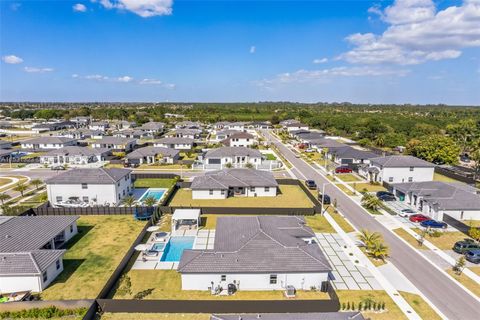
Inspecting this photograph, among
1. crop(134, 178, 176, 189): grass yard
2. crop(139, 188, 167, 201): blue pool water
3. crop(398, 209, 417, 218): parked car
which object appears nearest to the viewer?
crop(398, 209, 417, 218): parked car

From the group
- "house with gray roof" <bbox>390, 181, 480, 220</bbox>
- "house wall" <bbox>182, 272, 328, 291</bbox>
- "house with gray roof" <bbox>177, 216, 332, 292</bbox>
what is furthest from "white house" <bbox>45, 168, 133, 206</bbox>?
"house with gray roof" <bbox>390, 181, 480, 220</bbox>

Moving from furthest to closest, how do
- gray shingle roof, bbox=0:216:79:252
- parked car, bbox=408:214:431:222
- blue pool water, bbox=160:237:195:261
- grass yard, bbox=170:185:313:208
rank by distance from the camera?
grass yard, bbox=170:185:313:208 < parked car, bbox=408:214:431:222 < blue pool water, bbox=160:237:195:261 < gray shingle roof, bbox=0:216:79:252

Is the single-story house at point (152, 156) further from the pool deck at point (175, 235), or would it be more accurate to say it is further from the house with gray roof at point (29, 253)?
the house with gray roof at point (29, 253)

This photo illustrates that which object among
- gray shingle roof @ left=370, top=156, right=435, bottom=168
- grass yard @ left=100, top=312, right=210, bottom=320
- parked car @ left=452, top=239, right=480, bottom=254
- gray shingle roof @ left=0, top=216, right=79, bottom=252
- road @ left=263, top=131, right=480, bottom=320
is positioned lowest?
grass yard @ left=100, top=312, right=210, bottom=320

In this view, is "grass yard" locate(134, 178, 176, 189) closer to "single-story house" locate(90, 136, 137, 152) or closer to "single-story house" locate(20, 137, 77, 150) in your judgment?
"single-story house" locate(90, 136, 137, 152)

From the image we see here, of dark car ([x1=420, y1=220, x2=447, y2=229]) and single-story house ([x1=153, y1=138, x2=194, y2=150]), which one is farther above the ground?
single-story house ([x1=153, y1=138, x2=194, y2=150])

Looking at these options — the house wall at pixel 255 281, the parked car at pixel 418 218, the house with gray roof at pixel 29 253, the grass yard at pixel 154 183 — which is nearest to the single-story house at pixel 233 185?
the grass yard at pixel 154 183

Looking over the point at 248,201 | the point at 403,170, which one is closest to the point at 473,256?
the point at 248,201
